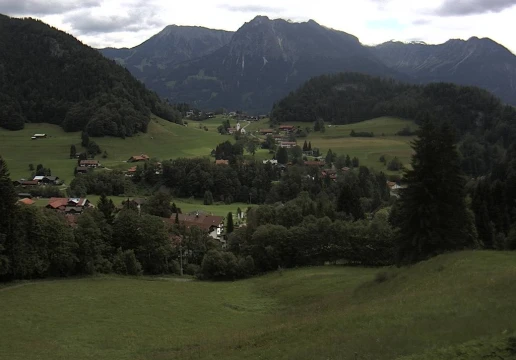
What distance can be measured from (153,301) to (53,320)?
28.2ft

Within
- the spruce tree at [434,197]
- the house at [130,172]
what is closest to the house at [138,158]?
the house at [130,172]

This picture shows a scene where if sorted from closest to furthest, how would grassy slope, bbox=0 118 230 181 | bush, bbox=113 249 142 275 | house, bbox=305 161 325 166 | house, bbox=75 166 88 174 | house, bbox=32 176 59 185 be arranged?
bush, bbox=113 249 142 275
house, bbox=32 176 59 185
house, bbox=75 166 88 174
grassy slope, bbox=0 118 230 181
house, bbox=305 161 325 166

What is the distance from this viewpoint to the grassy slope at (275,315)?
1609cm

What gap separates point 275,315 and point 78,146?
140 metres

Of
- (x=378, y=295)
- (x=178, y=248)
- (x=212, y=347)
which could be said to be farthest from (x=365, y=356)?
(x=178, y=248)

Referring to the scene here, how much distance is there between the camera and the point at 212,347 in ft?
73.7

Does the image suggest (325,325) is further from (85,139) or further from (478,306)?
(85,139)

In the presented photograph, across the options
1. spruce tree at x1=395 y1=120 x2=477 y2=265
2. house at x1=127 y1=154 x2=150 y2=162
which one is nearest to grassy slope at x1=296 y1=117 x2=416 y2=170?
house at x1=127 y1=154 x2=150 y2=162

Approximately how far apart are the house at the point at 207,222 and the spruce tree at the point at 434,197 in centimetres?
5438

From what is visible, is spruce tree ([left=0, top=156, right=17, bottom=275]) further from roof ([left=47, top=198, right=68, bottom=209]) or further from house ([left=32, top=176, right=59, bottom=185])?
house ([left=32, top=176, right=59, bottom=185])

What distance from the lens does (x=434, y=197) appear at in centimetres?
3381

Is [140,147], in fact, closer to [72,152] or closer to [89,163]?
[72,152]

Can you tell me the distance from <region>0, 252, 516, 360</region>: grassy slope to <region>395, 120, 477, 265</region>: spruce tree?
14.7ft

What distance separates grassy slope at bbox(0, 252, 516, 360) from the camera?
1609cm
